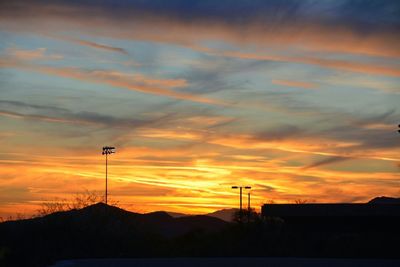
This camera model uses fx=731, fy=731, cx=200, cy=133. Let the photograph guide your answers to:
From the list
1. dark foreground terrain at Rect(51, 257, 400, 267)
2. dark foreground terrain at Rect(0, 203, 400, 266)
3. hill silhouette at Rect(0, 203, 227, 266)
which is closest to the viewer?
dark foreground terrain at Rect(51, 257, 400, 267)

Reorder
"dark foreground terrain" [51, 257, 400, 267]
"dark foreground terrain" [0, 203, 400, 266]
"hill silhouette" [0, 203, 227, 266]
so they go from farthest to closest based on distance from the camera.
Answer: "dark foreground terrain" [0, 203, 400, 266] → "hill silhouette" [0, 203, 227, 266] → "dark foreground terrain" [51, 257, 400, 267]

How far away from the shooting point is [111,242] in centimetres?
5528

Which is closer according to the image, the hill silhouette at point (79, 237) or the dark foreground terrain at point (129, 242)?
the hill silhouette at point (79, 237)

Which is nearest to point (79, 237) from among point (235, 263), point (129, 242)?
point (129, 242)

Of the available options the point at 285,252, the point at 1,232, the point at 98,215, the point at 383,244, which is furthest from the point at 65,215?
the point at 383,244

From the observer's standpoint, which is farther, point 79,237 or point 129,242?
point 129,242

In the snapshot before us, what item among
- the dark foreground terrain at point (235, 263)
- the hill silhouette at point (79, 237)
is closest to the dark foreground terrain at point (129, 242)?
the hill silhouette at point (79, 237)

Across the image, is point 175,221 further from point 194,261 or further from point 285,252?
point 194,261

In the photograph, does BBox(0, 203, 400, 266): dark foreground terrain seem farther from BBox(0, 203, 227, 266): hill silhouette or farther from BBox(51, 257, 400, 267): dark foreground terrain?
BBox(51, 257, 400, 267): dark foreground terrain

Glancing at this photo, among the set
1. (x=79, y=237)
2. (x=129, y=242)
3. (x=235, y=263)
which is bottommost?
(x=235, y=263)

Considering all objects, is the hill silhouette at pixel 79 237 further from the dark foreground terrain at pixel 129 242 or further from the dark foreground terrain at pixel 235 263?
the dark foreground terrain at pixel 235 263

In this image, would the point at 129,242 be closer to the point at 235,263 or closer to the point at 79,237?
the point at 79,237

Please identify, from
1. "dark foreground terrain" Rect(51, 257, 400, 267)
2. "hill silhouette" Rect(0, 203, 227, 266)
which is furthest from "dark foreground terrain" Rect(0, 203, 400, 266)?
"dark foreground terrain" Rect(51, 257, 400, 267)

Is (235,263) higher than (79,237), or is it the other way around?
(79,237)
